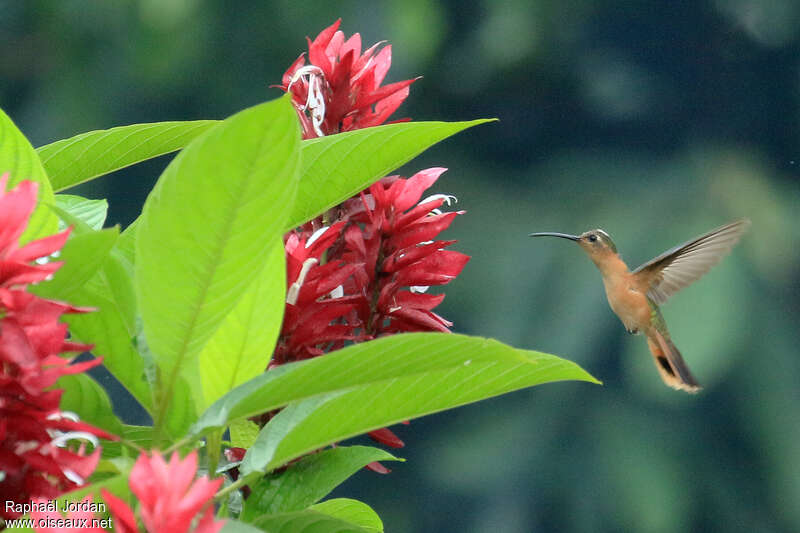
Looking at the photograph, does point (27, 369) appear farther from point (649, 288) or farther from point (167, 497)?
point (649, 288)

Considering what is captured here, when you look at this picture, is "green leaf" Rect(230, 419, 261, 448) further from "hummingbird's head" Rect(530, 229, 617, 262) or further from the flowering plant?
"hummingbird's head" Rect(530, 229, 617, 262)

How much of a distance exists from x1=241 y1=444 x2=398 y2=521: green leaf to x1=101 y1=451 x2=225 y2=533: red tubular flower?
137 millimetres

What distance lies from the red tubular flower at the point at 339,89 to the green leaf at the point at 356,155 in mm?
89

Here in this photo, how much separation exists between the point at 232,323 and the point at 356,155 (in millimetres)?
95

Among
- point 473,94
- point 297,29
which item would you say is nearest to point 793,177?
point 473,94

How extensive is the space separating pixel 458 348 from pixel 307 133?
241 mm

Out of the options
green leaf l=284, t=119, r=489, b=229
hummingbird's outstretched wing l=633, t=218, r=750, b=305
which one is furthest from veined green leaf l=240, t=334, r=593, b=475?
hummingbird's outstretched wing l=633, t=218, r=750, b=305

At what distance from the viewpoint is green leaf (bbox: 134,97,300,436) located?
261mm

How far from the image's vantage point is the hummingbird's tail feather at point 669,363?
1.04 m

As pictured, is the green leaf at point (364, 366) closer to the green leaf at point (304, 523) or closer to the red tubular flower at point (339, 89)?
the green leaf at point (304, 523)

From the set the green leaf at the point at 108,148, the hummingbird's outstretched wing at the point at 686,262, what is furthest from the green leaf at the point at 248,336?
the hummingbird's outstretched wing at the point at 686,262

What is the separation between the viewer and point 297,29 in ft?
8.39

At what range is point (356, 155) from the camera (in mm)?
387

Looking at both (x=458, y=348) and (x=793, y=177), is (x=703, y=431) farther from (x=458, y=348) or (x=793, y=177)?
(x=458, y=348)
